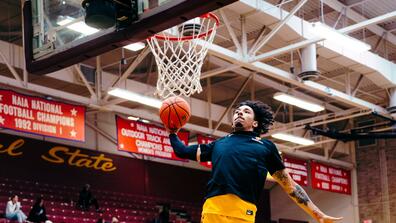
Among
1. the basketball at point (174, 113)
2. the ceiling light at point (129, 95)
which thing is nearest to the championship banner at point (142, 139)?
the ceiling light at point (129, 95)

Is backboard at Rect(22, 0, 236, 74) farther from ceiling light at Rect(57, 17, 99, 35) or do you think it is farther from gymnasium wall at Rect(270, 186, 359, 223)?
gymnasium wall at Rect(270, 186, 359, 223)

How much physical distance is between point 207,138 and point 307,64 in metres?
5.61

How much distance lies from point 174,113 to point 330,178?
1978 centimetres

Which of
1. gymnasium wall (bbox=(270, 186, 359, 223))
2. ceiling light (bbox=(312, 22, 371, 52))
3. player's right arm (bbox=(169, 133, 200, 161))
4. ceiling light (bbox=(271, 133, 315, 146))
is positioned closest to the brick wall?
gymnasium wall (bbox=(270, 186, 359, 223))

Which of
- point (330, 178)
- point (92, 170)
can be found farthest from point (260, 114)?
point (330, 178)

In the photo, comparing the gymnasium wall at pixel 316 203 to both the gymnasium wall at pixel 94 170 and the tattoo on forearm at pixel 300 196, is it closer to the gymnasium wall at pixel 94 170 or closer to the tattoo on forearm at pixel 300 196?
the gymnasium wall at pixel 94 170

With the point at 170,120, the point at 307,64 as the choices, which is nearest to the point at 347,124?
the point at 307,64

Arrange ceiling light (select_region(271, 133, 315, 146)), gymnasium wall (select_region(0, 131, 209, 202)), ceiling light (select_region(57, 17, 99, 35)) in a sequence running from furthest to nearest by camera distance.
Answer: ceiling light (select_region(271, 133, 315, 146)) < gymnasium wall (select_region(0, 131, 209, 202)) < ceiling light (select_region(57, 17, 99, 35))

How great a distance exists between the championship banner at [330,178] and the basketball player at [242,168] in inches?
721

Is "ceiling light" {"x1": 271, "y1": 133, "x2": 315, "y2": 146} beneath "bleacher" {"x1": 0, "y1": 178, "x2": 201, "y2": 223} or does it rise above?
above

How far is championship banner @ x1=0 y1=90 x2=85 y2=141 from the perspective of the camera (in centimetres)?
1454

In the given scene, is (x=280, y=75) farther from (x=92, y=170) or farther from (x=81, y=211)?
(x=92, y=170)

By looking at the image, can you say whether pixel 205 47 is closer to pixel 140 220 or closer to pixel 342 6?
pixel 342 6

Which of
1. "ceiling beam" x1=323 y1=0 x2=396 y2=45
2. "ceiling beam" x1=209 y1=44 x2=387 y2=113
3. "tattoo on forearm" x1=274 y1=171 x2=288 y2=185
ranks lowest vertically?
"tattoo on forearm" x1=274 y1=171 x2=288 y2=185
